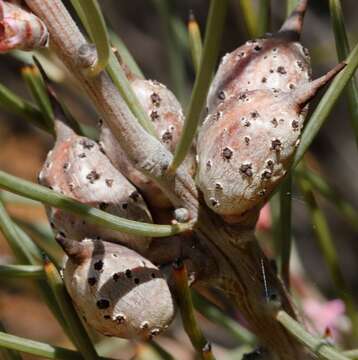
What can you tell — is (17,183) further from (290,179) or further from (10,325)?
(10,325)

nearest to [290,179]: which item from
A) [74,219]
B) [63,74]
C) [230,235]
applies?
[230,235]

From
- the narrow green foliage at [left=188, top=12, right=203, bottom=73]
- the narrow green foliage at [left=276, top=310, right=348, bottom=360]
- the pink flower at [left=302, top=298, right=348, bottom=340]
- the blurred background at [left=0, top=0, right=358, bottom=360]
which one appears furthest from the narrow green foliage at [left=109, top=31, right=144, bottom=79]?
the blurred background at [left=0, top=0, right=358, bottom=360]

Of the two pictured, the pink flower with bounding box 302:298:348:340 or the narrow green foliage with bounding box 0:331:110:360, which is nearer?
the narrow green foliage with bounding box 0:331:110:360

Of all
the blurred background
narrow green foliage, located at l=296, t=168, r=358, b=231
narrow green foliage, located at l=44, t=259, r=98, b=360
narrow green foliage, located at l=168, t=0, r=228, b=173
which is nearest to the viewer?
narrow green foliage, located at l=168, t=0, r=228, b=173

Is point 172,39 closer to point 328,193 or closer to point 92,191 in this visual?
point 328,193

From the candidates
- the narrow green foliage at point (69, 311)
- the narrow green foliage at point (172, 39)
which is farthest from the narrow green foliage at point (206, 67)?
the narrow green foliage at point (172, 39)

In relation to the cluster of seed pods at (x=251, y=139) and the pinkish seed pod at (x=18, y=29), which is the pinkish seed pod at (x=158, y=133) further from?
the pinkish seed pod at (x=18, y=29)

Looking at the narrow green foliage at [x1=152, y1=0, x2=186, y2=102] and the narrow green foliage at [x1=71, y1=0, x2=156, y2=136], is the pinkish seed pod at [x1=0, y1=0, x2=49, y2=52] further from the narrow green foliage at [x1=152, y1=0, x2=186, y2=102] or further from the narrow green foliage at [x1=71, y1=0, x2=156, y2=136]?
the narrow green foliage at [x1=152, y1=0, x2=186, y2=102]
